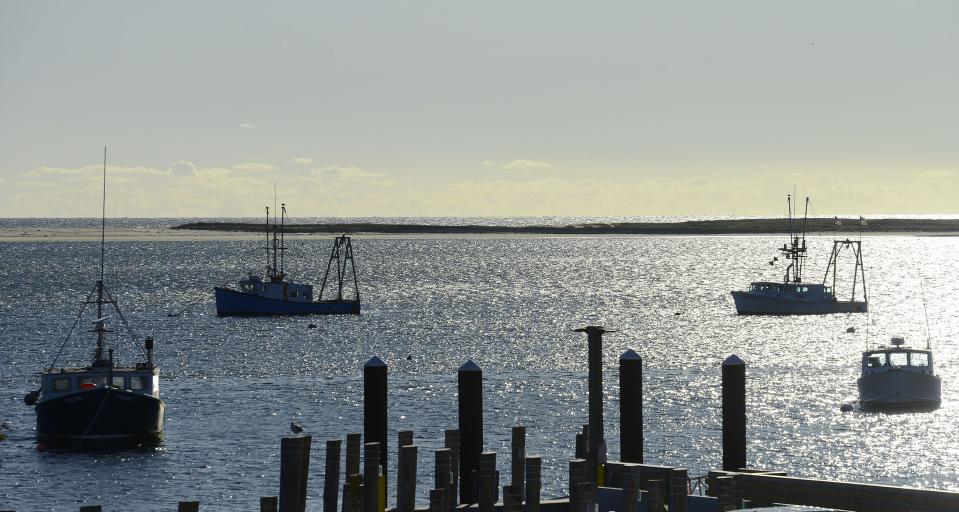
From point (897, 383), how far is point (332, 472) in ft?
141

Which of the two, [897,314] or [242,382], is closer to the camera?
[242,382]

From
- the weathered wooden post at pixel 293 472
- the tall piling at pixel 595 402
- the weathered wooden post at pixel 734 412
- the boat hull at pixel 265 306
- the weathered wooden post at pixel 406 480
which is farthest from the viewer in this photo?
the boat hull at pixel 265 306

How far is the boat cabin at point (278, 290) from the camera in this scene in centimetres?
13080

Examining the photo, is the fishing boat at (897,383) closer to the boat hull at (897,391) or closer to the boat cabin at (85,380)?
the boat hull at (897,391)

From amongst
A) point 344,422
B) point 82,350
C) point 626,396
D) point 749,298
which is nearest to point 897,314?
point 749,298

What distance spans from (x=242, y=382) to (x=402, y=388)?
32.4 feet

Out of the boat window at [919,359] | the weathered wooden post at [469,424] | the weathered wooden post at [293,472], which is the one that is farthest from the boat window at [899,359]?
the weathered wooden post at [293,472]

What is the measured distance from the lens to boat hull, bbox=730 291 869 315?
13125 cm

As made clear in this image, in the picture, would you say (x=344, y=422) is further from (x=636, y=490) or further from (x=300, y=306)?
(x=300, y=306)

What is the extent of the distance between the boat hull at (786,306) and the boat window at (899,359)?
66.7m

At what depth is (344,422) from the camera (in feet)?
Answer: 197

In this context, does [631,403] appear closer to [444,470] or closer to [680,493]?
[444,470]

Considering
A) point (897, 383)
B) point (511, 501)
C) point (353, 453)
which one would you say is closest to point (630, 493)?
point (511, 501)

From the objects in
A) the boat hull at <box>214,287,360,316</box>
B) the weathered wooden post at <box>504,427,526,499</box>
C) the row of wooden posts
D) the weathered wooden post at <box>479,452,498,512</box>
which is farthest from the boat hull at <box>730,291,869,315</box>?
the weathered wooden post at <box>479,452,498,512</box>
